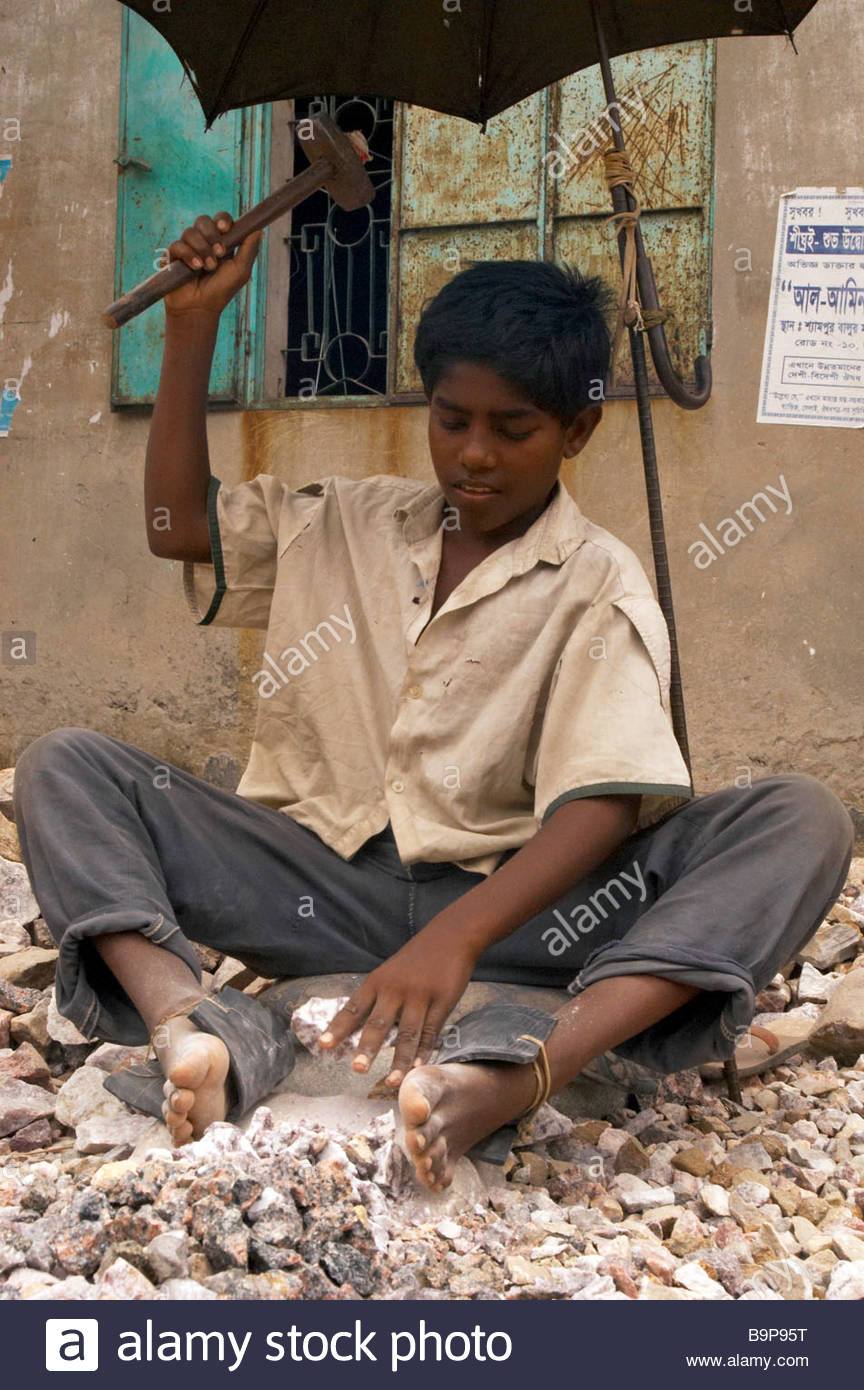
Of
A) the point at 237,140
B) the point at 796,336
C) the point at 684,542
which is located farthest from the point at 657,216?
the point at 237,140

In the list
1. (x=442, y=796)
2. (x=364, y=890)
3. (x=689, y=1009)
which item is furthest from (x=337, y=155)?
(x=689, y=1009)


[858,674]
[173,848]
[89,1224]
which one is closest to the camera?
[89,1224]

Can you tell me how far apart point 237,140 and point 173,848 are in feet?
9.62

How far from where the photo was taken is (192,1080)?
5.90 ft

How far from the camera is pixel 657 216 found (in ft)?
13.7

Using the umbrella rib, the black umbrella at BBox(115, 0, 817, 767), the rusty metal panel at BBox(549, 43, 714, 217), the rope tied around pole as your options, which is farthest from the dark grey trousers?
the rusty metal panel at BBox(549, 43, 714, 217)

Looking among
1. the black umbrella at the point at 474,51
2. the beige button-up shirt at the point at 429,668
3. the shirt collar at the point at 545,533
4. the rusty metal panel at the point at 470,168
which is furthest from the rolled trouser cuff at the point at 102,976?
the rusty metal panel at the point at 470,168

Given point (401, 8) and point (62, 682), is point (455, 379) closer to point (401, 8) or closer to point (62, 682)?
point (401, 8)

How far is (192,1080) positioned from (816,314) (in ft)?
10.5

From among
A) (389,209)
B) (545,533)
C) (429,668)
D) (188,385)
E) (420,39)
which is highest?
(389,209)

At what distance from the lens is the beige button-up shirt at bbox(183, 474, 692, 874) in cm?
220

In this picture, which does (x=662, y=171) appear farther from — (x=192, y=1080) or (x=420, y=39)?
(x=192, y=1080)

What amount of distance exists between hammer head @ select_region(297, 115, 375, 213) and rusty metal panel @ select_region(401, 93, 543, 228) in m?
1.84

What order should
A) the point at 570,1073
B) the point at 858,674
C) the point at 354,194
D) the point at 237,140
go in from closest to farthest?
the point at 570,1073 → the point at 354,194 → the point at 858,674 → the point at 237,140
